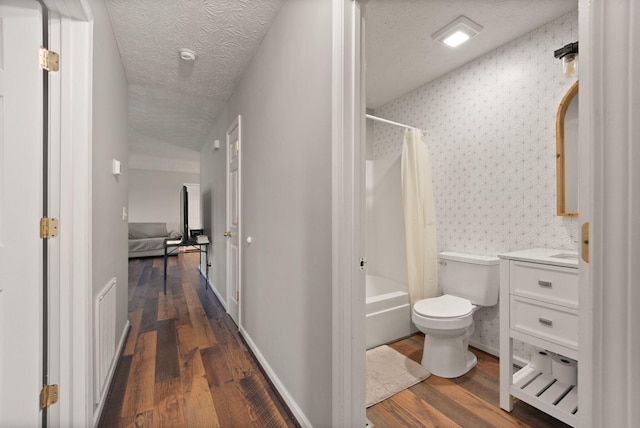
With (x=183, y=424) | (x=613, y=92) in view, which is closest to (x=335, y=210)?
(x=613, y=92)

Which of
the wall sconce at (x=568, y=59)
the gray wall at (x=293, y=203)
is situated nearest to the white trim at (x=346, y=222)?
the gray wall at (x=293, y=203)

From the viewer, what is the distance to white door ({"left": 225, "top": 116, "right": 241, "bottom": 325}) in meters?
2.67

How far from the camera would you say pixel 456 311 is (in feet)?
6.25

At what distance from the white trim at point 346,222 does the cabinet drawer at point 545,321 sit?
39.7 inches

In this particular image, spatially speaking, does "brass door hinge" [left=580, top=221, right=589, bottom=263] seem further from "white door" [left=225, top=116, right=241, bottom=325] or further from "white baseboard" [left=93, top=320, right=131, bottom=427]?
"white door" [left=225, top=116, right=241, bottom=325]

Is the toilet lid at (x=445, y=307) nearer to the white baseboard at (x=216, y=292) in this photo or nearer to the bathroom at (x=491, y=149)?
the bathroom at (x=491, y=149)

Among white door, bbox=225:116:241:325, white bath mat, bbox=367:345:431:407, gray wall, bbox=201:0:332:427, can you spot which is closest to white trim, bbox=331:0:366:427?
gray wall, bbox=201:0:332:427

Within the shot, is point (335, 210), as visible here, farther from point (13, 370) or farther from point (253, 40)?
point (253, 40)

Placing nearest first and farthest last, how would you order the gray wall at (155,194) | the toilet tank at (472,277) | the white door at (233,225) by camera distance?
the toilet tank at (472,277)
the white door at (233,225)
the gray wall at (155,194)

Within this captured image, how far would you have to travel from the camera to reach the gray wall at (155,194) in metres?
7.23

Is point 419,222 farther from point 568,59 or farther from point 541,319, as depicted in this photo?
point 568,59

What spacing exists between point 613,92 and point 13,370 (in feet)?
6.51

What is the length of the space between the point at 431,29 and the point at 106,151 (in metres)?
2.29

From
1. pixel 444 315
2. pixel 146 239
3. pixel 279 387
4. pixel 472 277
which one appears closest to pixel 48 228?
pixel 279 387
